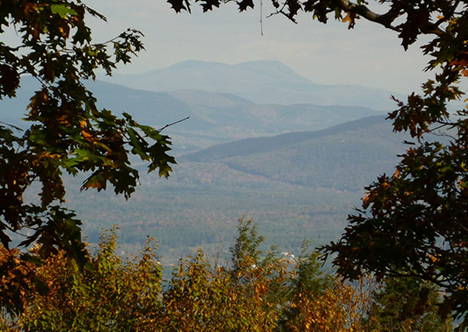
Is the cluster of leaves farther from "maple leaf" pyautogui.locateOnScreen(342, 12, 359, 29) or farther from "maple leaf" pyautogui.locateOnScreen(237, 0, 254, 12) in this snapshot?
"maple leaf" pyautogui.locateOnScreen(342, 12, 359, 29)

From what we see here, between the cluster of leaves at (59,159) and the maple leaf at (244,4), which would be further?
the maple leaf at (244,4)

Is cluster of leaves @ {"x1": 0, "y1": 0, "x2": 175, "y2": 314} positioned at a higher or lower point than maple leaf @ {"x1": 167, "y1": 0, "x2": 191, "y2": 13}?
lower

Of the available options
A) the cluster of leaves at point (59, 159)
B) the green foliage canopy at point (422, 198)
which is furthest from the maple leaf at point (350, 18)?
the cluster of leaves at point (59, 159)

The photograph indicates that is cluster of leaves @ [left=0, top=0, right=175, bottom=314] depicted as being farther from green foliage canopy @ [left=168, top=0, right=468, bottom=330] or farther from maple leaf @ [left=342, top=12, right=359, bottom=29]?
maple leaf @ [left=342, top=12, right=359, bottom=29]

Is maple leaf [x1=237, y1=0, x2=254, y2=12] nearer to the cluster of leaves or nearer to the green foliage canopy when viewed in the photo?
the green foliage canopy

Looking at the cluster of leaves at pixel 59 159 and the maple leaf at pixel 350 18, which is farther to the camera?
the maple leaf at pixel 350 18

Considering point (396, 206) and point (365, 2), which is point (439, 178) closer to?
point (396, 206)

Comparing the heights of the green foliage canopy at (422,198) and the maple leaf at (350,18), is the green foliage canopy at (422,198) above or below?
below

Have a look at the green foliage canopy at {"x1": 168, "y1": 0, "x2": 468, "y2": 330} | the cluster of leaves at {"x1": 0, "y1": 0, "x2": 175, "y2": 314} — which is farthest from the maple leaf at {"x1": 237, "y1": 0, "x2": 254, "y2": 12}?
the cluster of leaves at {"x1": 0, "y1": 0, "x2": 175, "y2": 314}

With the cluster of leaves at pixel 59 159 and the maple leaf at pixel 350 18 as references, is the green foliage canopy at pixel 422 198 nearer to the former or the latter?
the maple leaf at pixel 350 18

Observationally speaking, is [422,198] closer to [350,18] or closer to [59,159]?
[350,18]

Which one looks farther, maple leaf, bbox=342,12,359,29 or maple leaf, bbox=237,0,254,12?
maple leaf, bbox=342,12,359,29

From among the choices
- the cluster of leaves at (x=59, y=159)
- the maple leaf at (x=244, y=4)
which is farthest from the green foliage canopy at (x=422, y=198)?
the cluster of leaves at (x=59, y=159)

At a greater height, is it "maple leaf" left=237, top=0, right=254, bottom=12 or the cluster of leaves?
"maple leaf" left=237, top=0, right=254, bottom=12
